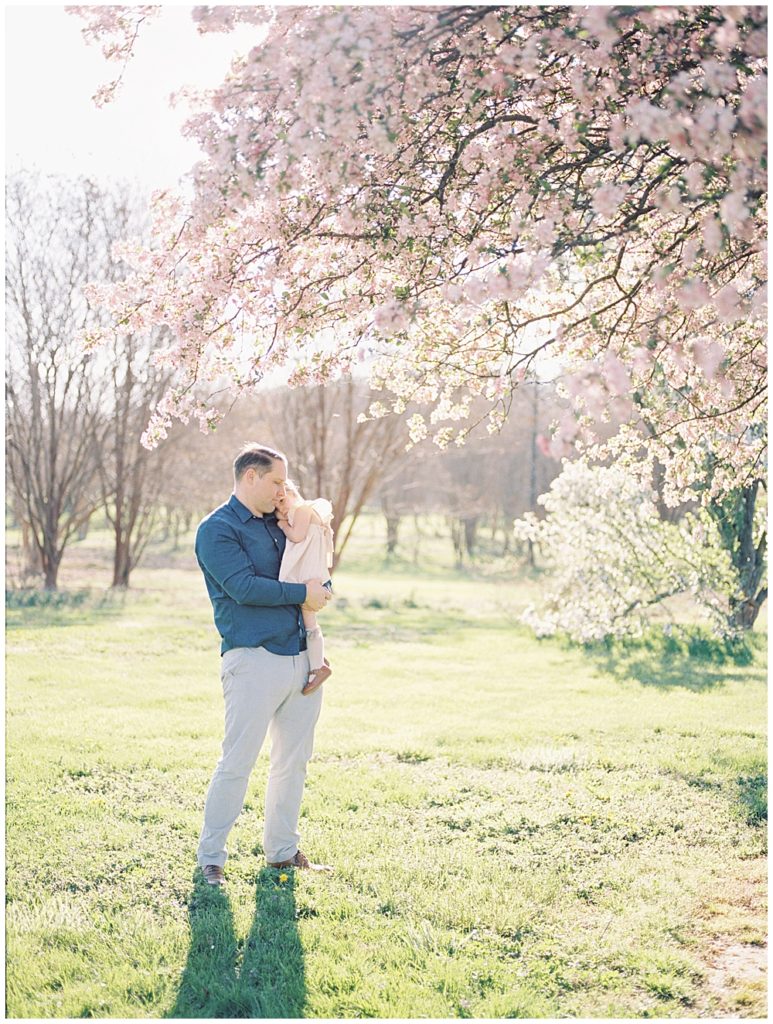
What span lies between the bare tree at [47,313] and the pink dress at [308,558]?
43.7ft

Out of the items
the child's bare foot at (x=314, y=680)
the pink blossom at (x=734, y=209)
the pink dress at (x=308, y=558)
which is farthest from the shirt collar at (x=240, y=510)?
the pink blossom at (x=734, y=209)

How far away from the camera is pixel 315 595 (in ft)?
15.1

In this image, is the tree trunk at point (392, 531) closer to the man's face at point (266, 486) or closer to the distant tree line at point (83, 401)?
the distant tree line at point (83, 401)

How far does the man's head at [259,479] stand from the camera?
4602 millimetres

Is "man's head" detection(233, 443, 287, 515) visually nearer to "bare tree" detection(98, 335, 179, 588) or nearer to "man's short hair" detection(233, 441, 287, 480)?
"man's short hair" detection(233, 441, 287, 480)

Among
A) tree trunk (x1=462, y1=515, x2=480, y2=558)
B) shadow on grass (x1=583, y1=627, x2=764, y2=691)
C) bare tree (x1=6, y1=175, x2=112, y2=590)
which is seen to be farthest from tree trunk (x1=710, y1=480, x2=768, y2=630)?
tree trunk (x1=462, y1=515, x2=480, y2=558)

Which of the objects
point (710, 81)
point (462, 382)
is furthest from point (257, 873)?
point (710, 81)

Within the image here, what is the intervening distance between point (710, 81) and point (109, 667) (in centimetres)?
918

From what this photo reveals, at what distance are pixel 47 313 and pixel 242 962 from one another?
1553cm

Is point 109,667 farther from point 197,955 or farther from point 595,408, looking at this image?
point 595,408

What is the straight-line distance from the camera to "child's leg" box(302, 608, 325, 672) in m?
4.69

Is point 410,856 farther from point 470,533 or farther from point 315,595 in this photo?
point 470,533

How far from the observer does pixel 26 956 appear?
3736mm

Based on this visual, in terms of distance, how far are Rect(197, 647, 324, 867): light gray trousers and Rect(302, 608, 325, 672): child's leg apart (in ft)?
0.11
